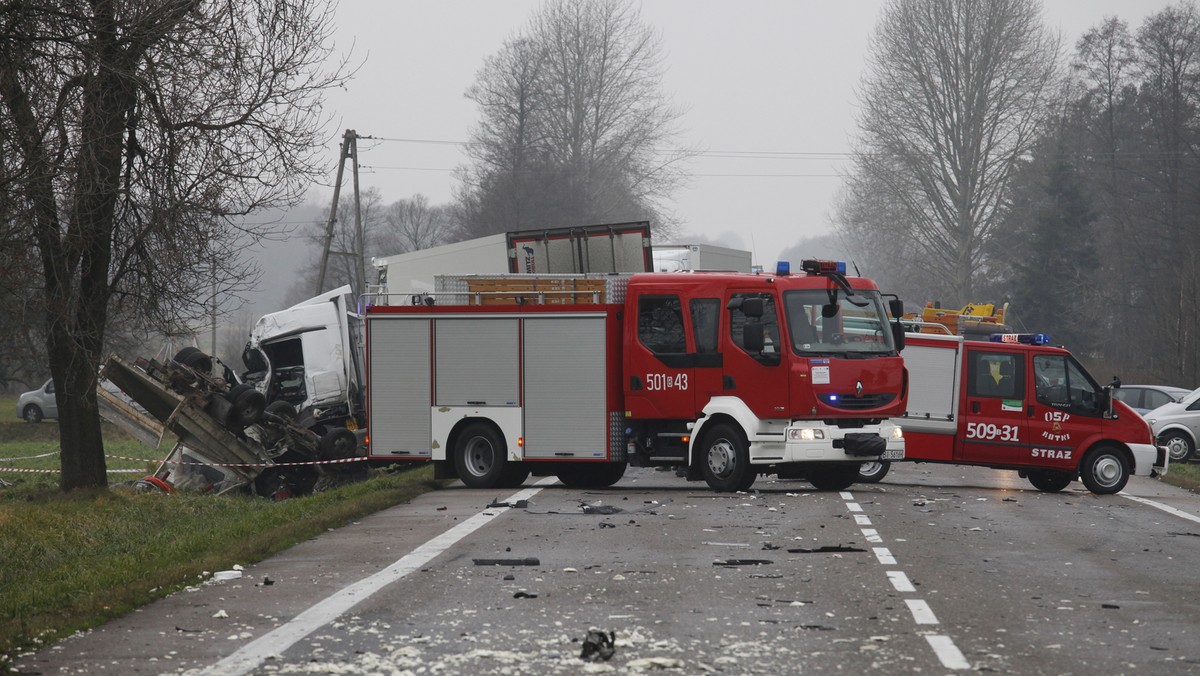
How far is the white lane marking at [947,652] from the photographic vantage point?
22.9ft

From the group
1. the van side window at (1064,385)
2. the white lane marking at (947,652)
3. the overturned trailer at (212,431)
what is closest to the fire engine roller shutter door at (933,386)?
the van side window at (1064,385)

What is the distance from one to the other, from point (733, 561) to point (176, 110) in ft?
28.2

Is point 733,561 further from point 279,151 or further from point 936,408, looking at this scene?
point 936,408

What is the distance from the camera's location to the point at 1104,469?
64.4 feet

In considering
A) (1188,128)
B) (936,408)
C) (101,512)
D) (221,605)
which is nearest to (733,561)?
(221,605)

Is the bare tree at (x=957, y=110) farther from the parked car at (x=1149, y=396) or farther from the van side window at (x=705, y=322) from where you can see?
the van side window at (x=705, y=322)

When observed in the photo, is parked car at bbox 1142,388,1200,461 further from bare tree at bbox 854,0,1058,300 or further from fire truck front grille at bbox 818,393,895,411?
bare tree at bbox 854,0,1058,300

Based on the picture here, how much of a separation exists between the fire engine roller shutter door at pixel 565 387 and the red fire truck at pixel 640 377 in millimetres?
19

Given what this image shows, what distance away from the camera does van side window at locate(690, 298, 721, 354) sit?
18.1 m

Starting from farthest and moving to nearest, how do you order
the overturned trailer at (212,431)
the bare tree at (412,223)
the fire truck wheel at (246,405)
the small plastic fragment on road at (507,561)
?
1. the bare tree at (412,223)
2. the fire truck wheel at (246,405)
3. the overturned trailer at (212,431)
4. the small plastic fragment on road at (507,561)

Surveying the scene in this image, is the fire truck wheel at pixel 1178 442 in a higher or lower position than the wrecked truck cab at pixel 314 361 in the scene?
lower

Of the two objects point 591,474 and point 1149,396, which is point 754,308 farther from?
point 1149,396

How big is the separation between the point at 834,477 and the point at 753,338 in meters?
2.55

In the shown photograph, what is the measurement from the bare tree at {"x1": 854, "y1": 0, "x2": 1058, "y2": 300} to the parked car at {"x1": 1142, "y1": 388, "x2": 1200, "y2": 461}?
28.9m
